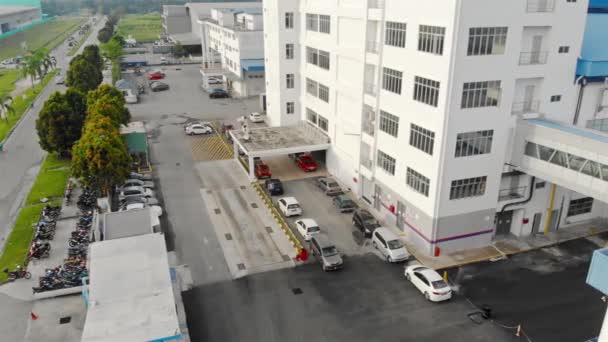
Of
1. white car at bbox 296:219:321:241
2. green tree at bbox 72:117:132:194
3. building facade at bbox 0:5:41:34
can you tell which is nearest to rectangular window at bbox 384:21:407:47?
white car at bbox 296:219:321:241

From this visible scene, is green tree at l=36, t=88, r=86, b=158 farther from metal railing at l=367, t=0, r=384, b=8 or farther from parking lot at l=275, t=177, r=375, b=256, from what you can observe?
metal railing at l=367, t=0, r=384, b=8

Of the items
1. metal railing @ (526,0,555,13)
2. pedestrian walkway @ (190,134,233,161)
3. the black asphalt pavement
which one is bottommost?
the black asphalt pavement

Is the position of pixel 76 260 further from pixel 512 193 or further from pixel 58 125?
pixel 512 193

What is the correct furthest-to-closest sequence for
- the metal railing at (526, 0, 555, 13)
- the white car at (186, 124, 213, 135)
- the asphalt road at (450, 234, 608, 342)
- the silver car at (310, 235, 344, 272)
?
the white car at (186, 124, 213, 135) → the silver car at (310, 235, 344, 272) → the metal railing at (526, 0, 555, 13) → the asphalt road at (450, 234, 608, 342)

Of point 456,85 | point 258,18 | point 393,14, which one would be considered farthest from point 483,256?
point 258,18

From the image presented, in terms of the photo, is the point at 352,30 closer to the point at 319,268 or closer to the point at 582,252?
the point at 319,268

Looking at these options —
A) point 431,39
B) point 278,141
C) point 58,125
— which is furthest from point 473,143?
point 58,125
